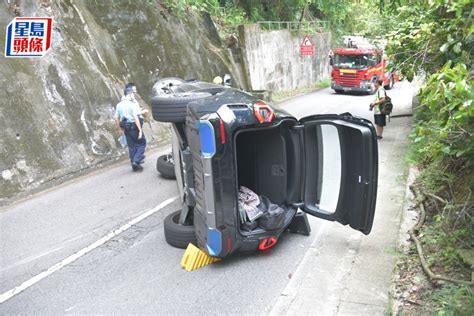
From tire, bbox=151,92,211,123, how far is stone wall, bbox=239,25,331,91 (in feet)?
51.7

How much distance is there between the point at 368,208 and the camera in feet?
15.9

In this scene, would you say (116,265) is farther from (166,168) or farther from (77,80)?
(77,80)

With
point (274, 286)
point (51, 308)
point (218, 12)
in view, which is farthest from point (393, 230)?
point (218, 12)

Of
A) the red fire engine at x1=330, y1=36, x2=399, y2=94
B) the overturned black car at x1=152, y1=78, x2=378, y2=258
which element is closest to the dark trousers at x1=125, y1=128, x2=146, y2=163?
the overturned black car at x1=152, y1=78, x2=378, y2=258

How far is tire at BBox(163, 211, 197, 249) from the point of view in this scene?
5508mm

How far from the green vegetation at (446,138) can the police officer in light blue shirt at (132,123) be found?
5076mm

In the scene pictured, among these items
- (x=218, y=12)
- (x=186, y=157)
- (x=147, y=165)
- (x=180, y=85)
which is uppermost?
(x=218, y=12)

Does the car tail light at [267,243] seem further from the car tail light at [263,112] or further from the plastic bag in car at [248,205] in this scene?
the car tail light at [263,112]

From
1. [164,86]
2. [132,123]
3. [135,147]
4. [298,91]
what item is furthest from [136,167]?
[298,91]

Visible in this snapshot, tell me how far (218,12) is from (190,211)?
17.7 m

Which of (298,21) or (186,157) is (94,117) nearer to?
(186,157)

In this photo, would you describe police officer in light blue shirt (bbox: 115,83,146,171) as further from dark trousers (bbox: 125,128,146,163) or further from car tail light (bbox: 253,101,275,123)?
car tail light (bbox: 253,101,275,123)

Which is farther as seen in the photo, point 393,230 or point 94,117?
point 94,117

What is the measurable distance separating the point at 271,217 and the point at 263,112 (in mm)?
1259
